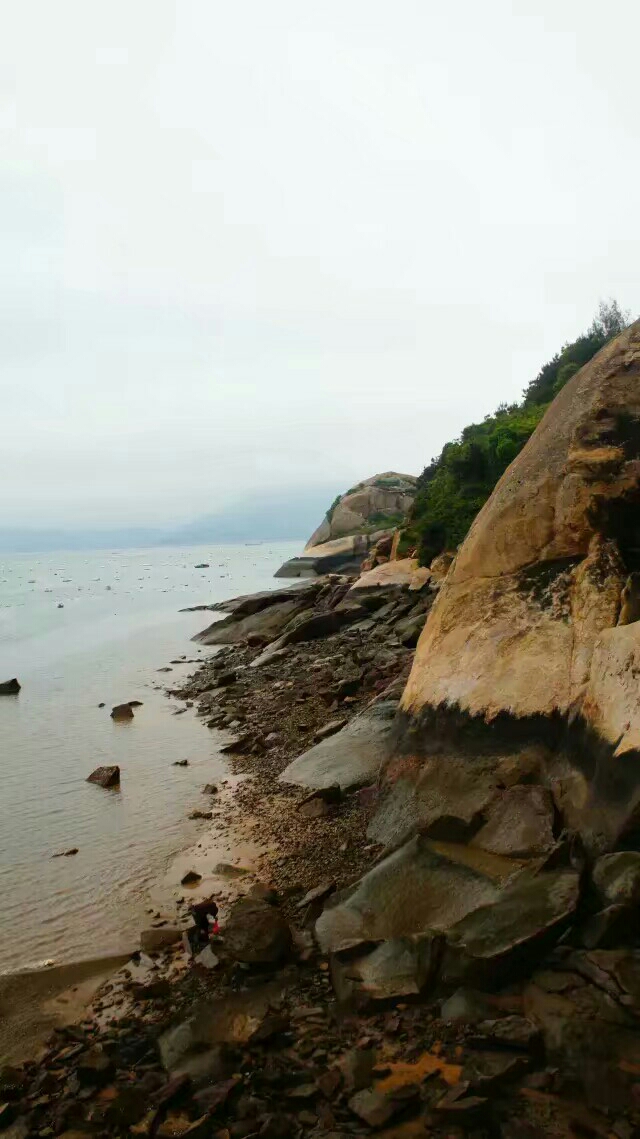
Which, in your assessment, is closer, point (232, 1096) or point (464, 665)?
point (232, 1096)

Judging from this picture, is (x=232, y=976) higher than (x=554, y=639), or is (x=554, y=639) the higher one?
(x=554, y=639)

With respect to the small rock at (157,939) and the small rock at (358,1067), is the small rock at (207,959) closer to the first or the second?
the small rock at (157,939)

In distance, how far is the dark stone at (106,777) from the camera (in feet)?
42.2

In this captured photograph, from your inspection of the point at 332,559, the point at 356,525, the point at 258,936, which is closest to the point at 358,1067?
the point at 258,936

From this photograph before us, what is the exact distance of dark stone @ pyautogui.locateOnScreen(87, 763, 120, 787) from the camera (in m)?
12.9

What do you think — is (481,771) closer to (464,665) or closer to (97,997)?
(464,665)

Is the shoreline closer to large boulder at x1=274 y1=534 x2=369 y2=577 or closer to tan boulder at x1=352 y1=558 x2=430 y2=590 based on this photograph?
tan boulder at x1=352 y1=558 x2=430 y2=590

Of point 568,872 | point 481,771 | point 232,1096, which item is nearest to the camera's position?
point 232,1096

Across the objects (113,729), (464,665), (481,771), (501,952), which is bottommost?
(113,729)

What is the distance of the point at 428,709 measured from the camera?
9.09m

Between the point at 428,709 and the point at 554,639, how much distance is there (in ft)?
6.20

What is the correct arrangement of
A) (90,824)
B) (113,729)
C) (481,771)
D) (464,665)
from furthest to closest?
(113,729), (90,824), (464,665), (481,771)

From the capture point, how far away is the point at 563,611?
8.27 meters

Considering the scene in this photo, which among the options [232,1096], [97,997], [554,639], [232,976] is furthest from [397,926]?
A: [554,639]
